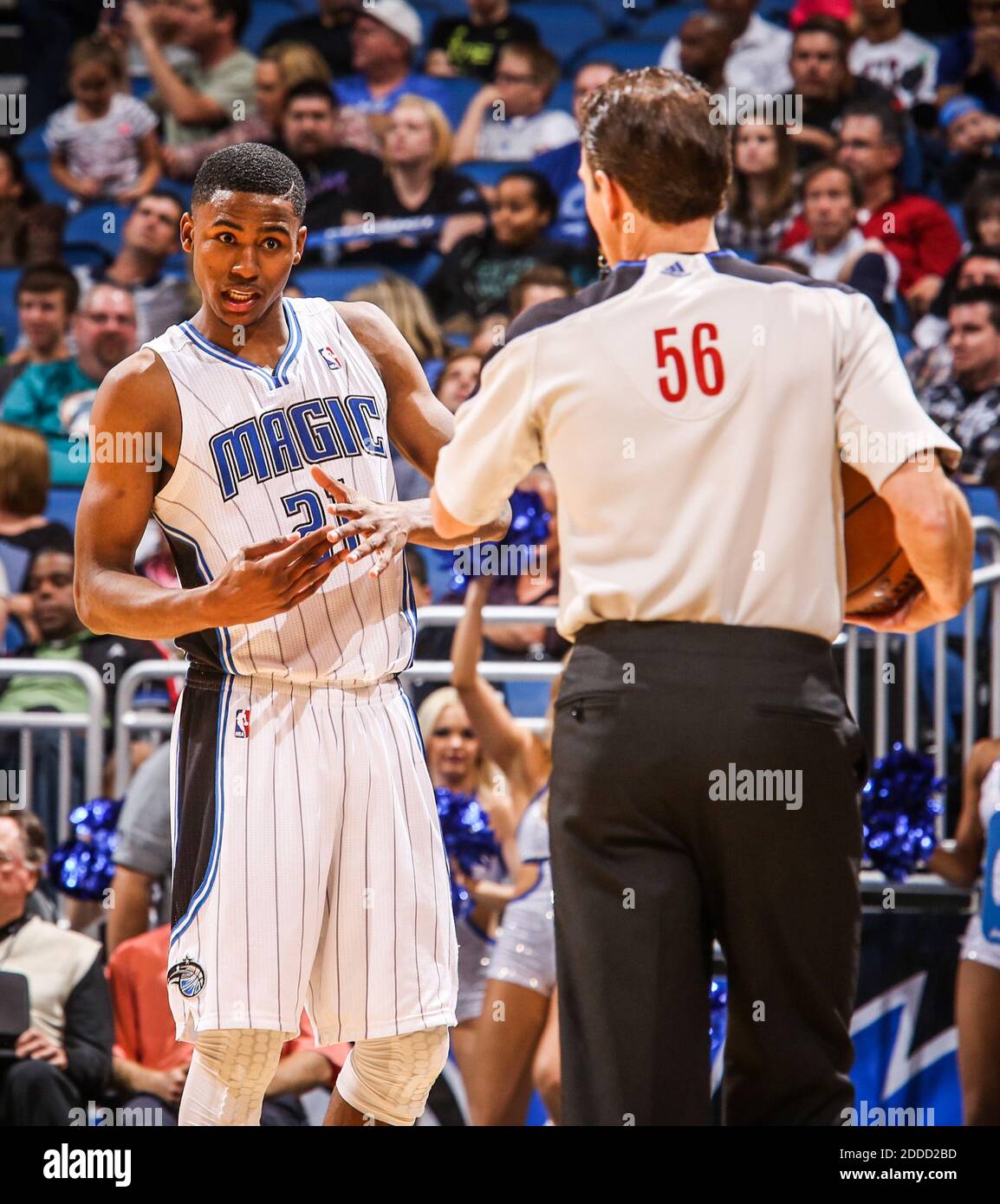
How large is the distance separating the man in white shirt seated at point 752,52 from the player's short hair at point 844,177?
2.98 feet

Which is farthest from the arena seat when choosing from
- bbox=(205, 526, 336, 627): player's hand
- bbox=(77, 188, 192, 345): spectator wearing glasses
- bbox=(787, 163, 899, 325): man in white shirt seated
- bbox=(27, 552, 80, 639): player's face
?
bbox=(205, 526, 336, 627): player's hand

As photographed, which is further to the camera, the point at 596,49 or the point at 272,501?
the point at 596,49

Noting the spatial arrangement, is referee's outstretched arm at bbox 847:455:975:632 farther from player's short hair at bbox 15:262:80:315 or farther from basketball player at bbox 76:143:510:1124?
player's short hair at bbox 15:262:80:315

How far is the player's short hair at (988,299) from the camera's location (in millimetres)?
6332

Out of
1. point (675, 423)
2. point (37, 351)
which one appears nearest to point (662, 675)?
point (675, 423)

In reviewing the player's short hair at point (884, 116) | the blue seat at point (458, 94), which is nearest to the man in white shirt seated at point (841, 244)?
the player's short hair at point (884, 116)

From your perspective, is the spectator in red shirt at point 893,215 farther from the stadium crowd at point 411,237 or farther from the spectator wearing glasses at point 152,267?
the spectator wearing glasses at point 152,267

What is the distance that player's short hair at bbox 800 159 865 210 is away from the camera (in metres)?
7.00

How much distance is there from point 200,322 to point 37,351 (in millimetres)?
4698

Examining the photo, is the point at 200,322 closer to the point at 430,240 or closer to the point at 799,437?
the point at 799,437

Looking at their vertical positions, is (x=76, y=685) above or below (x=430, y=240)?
below

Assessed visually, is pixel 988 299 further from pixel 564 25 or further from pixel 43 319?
pixel 43 319

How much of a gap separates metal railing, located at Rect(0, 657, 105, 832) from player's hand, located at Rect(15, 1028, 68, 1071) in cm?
68

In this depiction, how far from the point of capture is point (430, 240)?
7.71 metres
